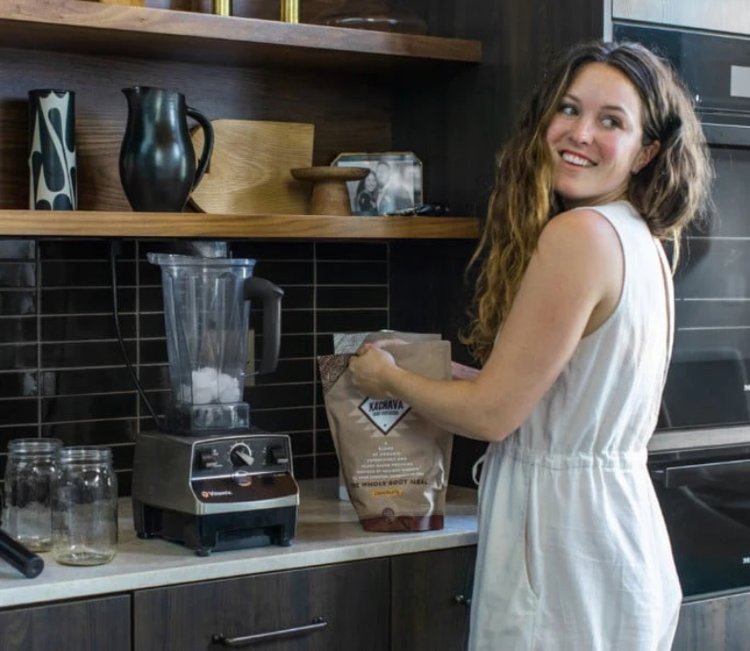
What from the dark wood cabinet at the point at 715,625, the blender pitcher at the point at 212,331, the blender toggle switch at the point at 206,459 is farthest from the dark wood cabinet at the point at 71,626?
the dark wood cabinet at the point at 715,625

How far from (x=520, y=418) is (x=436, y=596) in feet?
1.34

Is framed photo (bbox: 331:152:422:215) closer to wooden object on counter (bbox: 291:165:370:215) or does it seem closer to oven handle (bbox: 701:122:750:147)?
wooden object on counter (bbox: 291:165:370:215)

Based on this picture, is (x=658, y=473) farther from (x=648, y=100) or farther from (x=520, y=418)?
(x=648, y=100)

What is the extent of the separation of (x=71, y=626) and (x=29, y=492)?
344mm

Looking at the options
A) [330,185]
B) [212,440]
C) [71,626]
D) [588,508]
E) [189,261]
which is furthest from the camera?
[330,185]

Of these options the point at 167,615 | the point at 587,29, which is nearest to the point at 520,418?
the point at 167,615

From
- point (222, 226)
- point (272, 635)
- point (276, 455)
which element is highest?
point (222, 226)

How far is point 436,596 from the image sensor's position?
2.14 metres

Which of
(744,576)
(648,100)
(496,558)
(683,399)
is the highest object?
(648,100)

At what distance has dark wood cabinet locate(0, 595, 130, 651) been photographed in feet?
5.83

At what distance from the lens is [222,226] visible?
2.21 m

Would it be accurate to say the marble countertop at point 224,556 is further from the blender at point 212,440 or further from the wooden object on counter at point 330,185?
the wooden object on counter at point 330,185

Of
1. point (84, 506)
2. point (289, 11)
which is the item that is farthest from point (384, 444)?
point (289, 11)

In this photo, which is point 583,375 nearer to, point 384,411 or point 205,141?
point 384,411
